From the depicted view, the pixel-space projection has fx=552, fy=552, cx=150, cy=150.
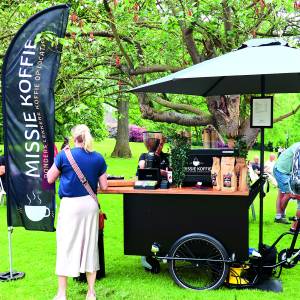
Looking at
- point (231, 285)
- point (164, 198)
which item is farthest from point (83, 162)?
point (231, 285)

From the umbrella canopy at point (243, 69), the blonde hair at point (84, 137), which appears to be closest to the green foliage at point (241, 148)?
the umbrella canopy at point (243, 69)

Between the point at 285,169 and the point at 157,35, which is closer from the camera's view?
the point at 285,169

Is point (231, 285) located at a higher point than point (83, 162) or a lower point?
lower

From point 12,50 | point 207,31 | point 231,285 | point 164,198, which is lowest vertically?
point 231,285

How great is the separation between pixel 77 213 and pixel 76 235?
0.72 ft

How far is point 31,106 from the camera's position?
588 centimetres

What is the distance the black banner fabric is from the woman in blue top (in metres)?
0.68

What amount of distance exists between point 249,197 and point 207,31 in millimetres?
3901

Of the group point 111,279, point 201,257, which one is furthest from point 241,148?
point 111,279

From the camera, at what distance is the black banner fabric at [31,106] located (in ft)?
19.3

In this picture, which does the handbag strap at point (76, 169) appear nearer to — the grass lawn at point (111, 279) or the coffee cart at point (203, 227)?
the coffee cart at point (203, 227)

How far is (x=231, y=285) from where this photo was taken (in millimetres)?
5812

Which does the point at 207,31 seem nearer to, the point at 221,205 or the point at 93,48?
the point at 93,48

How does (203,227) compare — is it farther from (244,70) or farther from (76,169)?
(244,70)
